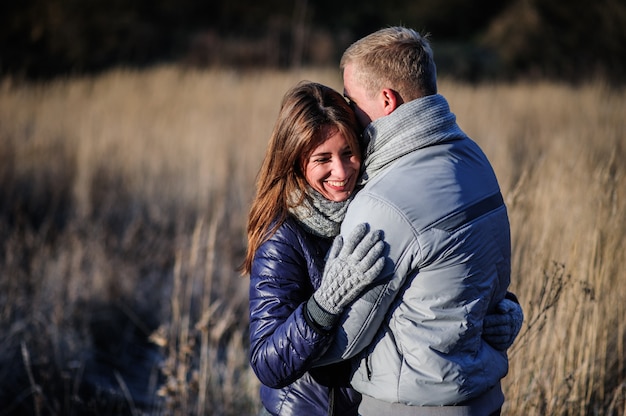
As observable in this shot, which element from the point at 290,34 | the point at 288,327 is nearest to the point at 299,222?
the point at 288,327

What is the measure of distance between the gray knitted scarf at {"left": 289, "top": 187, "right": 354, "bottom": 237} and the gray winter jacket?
231mm

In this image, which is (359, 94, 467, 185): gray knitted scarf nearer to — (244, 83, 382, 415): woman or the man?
the man

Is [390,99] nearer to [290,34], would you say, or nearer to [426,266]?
[426,266]

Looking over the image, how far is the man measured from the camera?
1420 millimetres

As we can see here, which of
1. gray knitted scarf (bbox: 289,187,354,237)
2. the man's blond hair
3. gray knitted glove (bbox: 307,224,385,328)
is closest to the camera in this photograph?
gray knitted glove (bbox: 307,224,385,328)

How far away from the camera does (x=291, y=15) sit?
19719mm

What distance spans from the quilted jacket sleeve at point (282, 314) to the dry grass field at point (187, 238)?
104 centimetres

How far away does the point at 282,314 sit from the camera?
1.62m

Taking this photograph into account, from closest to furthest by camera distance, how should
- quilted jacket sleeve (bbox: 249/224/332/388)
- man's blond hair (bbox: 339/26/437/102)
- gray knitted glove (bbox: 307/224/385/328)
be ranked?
gray knitted glove (bbox: 307/224/385/328) < quilted jacket sleeve (bbox: 249/224/332/388) < man's blond hair (bbox: 339/26/437/102)

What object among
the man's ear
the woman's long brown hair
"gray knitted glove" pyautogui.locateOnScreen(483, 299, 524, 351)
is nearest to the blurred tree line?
the woman's long brown hair

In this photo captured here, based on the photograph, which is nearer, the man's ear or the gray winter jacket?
the gray winter jacket

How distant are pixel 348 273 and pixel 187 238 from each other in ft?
14.4

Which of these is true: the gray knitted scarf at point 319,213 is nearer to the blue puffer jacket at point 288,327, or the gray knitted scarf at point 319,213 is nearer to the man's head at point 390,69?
the blue puffer jacket at point 288,327

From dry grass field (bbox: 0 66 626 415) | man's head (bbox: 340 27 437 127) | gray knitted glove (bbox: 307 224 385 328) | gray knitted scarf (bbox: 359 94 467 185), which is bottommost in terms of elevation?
dry grass field (bbox: 0 66 626 415)
